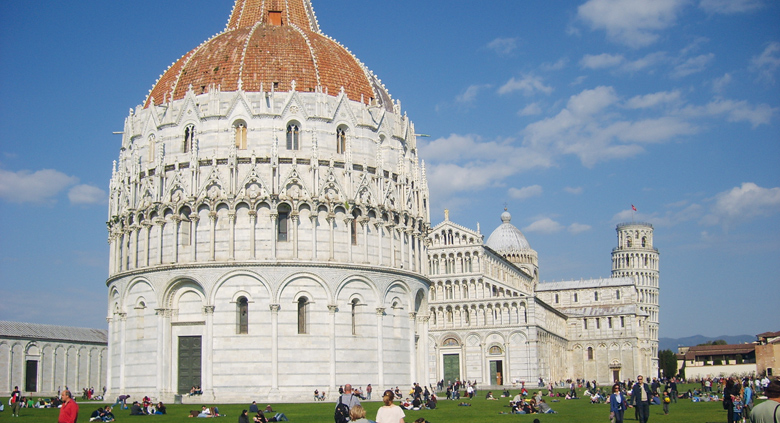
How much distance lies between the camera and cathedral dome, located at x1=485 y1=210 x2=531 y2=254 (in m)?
123

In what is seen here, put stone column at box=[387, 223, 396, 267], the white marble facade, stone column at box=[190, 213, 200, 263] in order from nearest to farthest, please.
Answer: stone column at box=[190, 213, 200, 263], stone column at box=[387, 223, 396, 267], the white marble facade

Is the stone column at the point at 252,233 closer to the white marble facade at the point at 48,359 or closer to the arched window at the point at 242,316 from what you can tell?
the arched window at the point at 242,316

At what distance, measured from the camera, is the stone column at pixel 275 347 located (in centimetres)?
4400

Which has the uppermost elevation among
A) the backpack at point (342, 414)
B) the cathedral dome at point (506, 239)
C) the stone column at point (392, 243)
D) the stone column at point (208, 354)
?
the cathedral dome at point (506, 239)

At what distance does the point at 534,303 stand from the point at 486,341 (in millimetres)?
6773

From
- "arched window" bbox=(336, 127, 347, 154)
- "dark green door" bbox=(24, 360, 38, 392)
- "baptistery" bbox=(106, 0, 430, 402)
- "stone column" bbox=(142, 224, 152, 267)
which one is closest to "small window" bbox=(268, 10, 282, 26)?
"baptistery" bbox=(106, 0, 430, 402)

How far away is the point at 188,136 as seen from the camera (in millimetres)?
48031

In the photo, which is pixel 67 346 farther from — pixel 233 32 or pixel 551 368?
pixel 551 368

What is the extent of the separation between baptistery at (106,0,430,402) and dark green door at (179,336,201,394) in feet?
0.19

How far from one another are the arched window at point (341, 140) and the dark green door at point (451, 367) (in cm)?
4801

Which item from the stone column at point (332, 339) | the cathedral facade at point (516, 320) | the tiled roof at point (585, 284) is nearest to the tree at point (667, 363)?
the cathedral facade at point (516, 320)

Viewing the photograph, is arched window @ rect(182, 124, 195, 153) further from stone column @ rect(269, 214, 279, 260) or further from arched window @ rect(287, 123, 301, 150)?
stone column @ rect(269, 214, 279, 260)

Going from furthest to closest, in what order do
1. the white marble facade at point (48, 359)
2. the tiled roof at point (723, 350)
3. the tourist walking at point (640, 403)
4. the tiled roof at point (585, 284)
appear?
the tiled roof at point (585, 284) < the tiled roof at point (723, 350) < the white marble facade at point (48, 359) < the tourist walking at point (640, 403)

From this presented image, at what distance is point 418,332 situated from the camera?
170 ft
